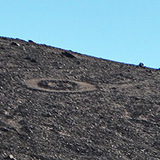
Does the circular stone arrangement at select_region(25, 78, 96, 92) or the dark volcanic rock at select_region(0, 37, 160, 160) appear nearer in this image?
the dark volcanic rock at select_region(0, 37, 160, 160)

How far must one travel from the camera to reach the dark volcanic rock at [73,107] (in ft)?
89.5

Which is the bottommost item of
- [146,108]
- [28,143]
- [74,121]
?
[28,143]

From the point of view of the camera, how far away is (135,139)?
1145 inches

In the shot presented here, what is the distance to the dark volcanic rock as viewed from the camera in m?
27.3

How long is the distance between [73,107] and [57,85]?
2506 mm

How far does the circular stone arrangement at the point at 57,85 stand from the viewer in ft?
106

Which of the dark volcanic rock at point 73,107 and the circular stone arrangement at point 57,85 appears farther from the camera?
the circular stone arrangement at point 57,85

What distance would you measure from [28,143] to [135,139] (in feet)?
12.5

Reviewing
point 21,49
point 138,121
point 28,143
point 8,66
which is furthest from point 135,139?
point 21,49

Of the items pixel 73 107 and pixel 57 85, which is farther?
pixel 57 85

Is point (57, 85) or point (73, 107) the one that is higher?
point (57, 85)

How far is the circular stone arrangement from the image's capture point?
106ft

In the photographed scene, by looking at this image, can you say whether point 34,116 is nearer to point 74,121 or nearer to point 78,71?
point 74,121

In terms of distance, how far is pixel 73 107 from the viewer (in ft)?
101
